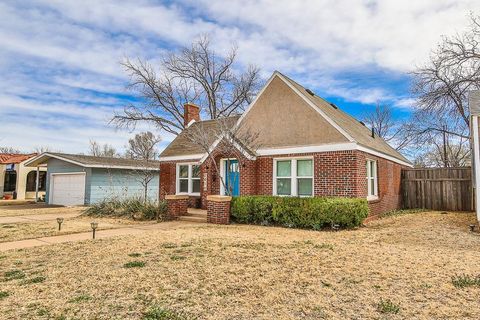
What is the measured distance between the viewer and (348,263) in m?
6.05

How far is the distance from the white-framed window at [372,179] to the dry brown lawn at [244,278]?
190 inches

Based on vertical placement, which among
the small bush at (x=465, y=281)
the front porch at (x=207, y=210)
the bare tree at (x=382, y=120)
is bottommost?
the small bush at (x=465, y=281)

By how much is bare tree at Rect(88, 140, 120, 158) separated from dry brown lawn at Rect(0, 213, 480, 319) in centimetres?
5047

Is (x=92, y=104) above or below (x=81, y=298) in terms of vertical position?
above

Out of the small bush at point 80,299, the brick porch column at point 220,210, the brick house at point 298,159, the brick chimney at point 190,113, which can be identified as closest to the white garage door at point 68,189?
the brick chimney at point 190,113

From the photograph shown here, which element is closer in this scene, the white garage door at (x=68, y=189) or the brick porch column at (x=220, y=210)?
the brick porch column at (x=220, y=210)

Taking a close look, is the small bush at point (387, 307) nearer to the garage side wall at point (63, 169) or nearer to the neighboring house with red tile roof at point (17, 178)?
the garage side wall at point (63, 169)

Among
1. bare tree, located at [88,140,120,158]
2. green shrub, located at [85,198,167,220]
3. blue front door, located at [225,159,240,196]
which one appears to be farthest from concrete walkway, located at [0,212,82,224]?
bare tree, located at [88,140,120,158]

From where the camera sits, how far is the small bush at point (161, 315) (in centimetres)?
362

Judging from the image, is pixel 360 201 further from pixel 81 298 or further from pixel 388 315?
pixel 81 298

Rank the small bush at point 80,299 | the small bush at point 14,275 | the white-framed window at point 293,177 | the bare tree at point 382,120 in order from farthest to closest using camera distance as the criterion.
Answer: the bare tree at point 382,120 → the white-framed window at point 293,177 → the small bush at point 14,275 → the small bush at point 80,299

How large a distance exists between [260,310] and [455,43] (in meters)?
23.8

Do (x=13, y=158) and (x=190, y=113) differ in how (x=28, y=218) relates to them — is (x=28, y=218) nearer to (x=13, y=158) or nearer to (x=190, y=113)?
(x=190, y=113)

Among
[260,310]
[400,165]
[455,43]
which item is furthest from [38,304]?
[455,43]
